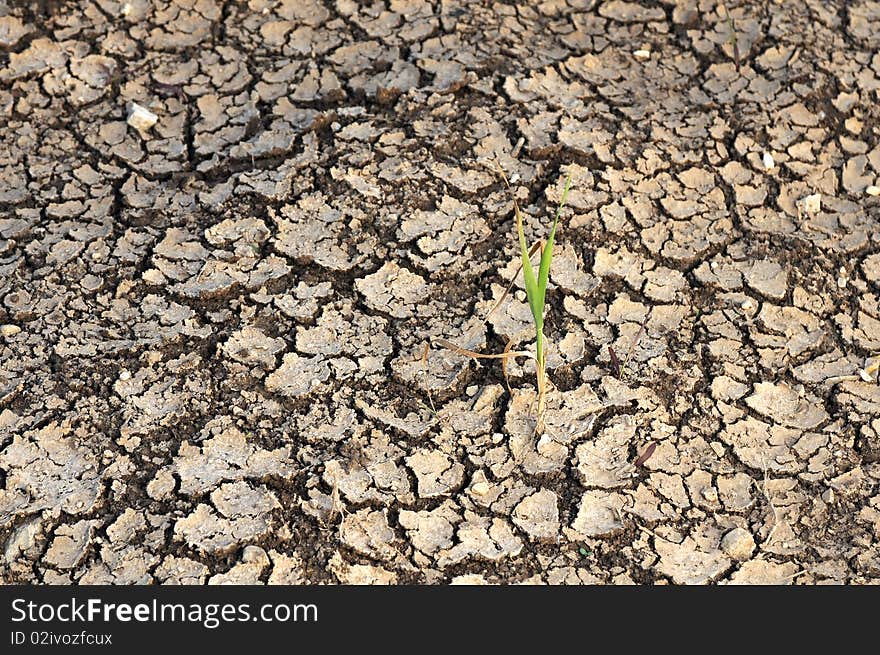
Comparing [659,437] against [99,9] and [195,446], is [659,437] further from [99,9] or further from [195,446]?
[99,9]

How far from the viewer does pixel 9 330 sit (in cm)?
246

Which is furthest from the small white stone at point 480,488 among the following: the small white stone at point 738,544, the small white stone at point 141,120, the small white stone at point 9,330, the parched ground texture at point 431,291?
the small white stone at point 141,120

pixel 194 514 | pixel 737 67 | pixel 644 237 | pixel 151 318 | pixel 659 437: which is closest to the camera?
pixel 194 514

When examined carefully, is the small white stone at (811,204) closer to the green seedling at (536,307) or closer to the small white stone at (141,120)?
the green seedling at (536,307)

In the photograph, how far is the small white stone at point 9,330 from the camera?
2.46 m

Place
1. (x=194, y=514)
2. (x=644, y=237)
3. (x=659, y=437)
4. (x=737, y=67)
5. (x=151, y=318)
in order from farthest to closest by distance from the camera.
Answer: (x=737, y=67) < (x=644, y=237) < (x=151, y=318) < (x=659, y=437) < (x=194, y=514)

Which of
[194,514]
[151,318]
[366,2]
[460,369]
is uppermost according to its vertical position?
[366,2]

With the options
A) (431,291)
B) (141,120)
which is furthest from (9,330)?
(431,291)

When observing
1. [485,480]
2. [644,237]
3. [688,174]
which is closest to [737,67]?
[688,174]

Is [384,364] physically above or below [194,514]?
above

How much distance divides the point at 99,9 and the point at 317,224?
1069 millimetres

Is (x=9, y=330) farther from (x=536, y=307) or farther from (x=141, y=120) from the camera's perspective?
(x=536, y=307)

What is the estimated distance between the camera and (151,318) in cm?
250

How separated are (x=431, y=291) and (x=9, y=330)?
969mm
